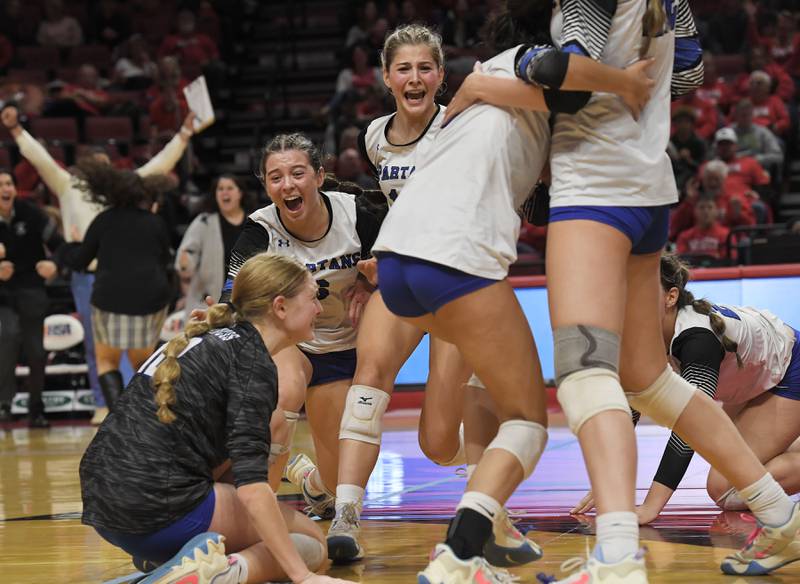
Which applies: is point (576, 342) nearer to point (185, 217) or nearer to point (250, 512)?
point (250, 512)

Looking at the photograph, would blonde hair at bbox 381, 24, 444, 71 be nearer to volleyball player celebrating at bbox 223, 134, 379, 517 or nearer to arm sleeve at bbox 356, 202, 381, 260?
volleyball player celebrating at bbox 223, 134, 379, 517

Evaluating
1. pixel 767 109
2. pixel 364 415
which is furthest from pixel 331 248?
pixel 767 109

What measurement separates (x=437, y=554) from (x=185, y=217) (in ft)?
31.4

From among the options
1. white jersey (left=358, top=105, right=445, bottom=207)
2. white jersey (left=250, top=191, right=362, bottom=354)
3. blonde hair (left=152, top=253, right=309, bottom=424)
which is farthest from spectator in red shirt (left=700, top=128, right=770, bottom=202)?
blonde hair (left=152, top=253, right=309, bottom=424)

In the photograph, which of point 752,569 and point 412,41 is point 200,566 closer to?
point 752,569

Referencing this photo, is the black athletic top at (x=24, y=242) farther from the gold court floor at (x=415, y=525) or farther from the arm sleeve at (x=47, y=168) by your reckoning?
the gold court floor at (x=415, y=525)

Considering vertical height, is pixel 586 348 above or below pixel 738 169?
above

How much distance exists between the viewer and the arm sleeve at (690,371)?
3.82 meters

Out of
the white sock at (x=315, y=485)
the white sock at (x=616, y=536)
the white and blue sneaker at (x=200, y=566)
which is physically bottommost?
the white sock at (x=315, y=485)

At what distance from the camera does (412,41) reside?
4.09 metres

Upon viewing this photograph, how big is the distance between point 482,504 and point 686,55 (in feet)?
4.40

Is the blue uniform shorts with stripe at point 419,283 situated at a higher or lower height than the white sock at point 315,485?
higher

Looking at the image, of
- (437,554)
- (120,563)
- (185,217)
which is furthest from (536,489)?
(185,217)

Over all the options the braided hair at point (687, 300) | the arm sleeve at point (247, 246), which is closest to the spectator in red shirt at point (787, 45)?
the braided hair at point (687, 300)
